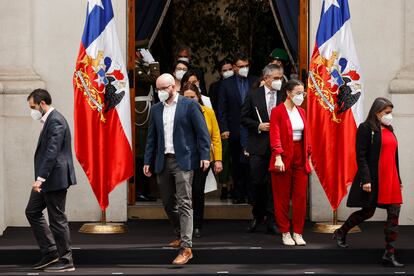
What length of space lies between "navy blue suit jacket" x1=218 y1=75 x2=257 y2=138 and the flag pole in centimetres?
212

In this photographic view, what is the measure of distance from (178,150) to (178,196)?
504 millimetres

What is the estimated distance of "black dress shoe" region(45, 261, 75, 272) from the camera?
12.2 meters

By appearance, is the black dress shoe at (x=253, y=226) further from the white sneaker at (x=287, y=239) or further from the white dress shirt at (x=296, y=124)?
the white dress shirt at (x=296, y=124)

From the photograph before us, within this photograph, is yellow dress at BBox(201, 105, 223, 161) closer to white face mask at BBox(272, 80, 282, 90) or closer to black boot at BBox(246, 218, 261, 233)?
white face mask at BBox(272, 80, 282, 90)

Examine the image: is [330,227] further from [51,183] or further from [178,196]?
[51,183]

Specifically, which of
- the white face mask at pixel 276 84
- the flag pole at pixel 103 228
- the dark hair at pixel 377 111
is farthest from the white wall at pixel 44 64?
the dark hair at pixel 377 111

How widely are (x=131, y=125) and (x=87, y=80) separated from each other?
1.38m

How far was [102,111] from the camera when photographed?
45.8ft

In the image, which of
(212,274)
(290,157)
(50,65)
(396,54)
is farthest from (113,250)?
(396,54)

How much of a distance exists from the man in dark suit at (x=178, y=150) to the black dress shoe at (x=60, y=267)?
115 centimetres

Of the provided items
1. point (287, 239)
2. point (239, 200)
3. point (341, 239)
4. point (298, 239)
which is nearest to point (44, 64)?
point (239, 200)

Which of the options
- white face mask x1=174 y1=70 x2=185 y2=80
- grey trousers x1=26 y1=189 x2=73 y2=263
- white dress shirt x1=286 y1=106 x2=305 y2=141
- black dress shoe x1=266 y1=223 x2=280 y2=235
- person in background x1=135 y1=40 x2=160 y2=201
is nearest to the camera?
grey trousers x1=26 y1=189 x2=73 y2=263

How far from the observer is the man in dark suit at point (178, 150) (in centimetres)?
1241

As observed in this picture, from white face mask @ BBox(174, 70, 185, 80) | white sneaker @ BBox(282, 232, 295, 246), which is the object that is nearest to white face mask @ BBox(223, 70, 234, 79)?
white face mask @ BBox(174, 70, 185, 80)
